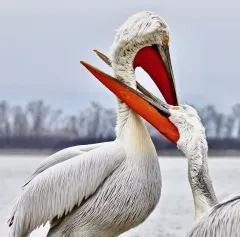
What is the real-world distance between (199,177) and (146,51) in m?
0.98

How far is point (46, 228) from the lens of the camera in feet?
15.6

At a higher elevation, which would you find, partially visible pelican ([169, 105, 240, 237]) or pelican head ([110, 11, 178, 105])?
pelican head ([110, 11, 178, 105])

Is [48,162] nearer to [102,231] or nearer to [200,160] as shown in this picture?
[102,231]

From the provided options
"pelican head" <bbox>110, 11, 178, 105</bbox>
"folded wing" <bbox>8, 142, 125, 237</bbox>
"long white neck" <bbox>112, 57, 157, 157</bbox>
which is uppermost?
"pelican head" <bbox>110, 11, 178, 105</bbox>

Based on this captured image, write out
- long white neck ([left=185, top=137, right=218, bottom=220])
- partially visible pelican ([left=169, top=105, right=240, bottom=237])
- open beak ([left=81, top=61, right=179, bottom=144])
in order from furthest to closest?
open beak ([left=81, top=61, right=179, bottom=144])
long white neck ([left=185, top=137, right=218, bottom=220])
partially visible pelican ([left=169, top=105, right=240, bottom=237])

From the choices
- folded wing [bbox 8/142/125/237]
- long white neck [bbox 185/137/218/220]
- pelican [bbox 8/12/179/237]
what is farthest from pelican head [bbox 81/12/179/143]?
long white neck [bbox 185/137/218/220]

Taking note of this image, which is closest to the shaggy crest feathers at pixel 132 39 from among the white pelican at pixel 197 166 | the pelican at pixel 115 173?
the pelican at pixel 115 173

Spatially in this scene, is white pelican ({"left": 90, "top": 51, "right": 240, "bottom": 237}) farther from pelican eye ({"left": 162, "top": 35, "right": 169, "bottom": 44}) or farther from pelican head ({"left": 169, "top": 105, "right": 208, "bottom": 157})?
pelican eye ({"left": 162, "top": 35, "right": 169, "bottom": 44})

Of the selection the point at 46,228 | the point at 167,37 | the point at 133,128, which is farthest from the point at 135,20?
the point at 46,228

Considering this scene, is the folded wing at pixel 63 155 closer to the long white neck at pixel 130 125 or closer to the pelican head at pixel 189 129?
the long white neck at pixel 130 125

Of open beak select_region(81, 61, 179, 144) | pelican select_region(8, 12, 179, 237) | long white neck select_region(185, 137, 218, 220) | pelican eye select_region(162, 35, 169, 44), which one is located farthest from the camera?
pelican eye select_region(162, 35, 169, 44)

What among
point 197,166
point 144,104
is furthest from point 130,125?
→ point 197,166

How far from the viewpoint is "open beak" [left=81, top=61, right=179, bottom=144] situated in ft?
12.8

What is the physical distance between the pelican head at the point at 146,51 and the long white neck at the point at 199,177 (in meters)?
0.80
